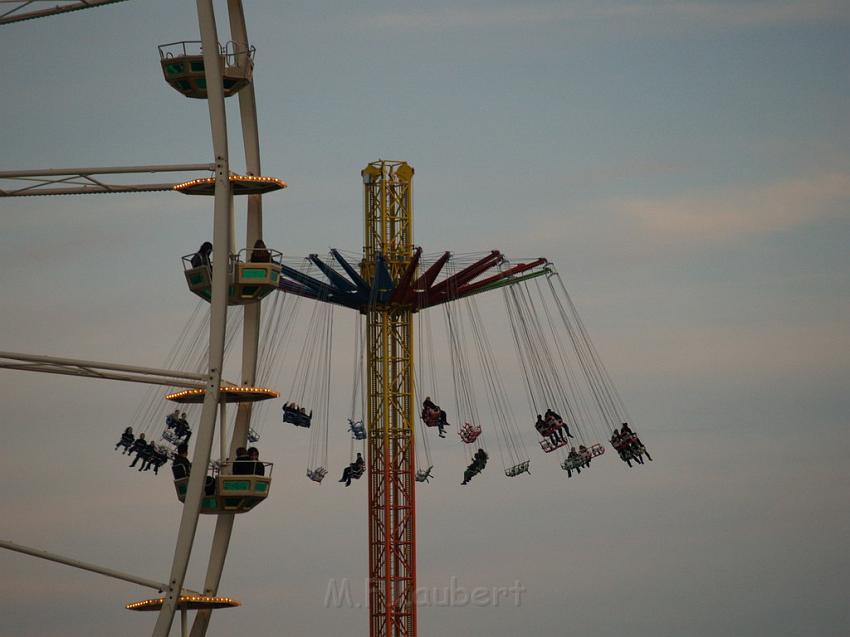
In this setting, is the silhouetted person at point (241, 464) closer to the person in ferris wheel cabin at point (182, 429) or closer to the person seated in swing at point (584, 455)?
the person in ferris wheel cabin at point (182, 429)

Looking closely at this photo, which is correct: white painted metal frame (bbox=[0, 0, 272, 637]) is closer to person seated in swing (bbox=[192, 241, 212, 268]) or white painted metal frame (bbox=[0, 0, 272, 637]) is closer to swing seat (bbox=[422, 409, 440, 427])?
person seated in swing (bbox=[192, 241, 212, 268])

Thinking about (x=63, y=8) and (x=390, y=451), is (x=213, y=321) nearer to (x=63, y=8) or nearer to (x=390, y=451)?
(x=63, y=8)

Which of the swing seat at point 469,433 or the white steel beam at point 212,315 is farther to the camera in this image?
the swing seat at point 469,433

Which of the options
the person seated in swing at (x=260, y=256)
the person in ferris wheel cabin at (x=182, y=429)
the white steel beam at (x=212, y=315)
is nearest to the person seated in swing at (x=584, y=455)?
the person in ferris wheel cabin at (x=182, y=429)

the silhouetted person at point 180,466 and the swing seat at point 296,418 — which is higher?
the swing seat at point 296,418

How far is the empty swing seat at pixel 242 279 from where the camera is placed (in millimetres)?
71438

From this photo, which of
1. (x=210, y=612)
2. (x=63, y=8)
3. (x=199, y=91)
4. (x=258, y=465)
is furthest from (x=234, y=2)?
(x=210, y=612)

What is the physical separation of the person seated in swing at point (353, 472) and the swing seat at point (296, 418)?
7.78 metres

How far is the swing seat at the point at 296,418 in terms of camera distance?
286 feet

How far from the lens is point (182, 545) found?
65.9m

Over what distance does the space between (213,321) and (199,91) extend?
9184mm

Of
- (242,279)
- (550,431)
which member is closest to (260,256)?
(242,279)

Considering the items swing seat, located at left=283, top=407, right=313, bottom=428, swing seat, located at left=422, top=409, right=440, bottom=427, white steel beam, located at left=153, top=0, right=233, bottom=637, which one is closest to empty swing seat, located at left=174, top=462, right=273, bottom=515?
white steel beam, located at left=153, top=0, right=233, bottom=637

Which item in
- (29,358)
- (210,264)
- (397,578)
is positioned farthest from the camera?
(397,578)
